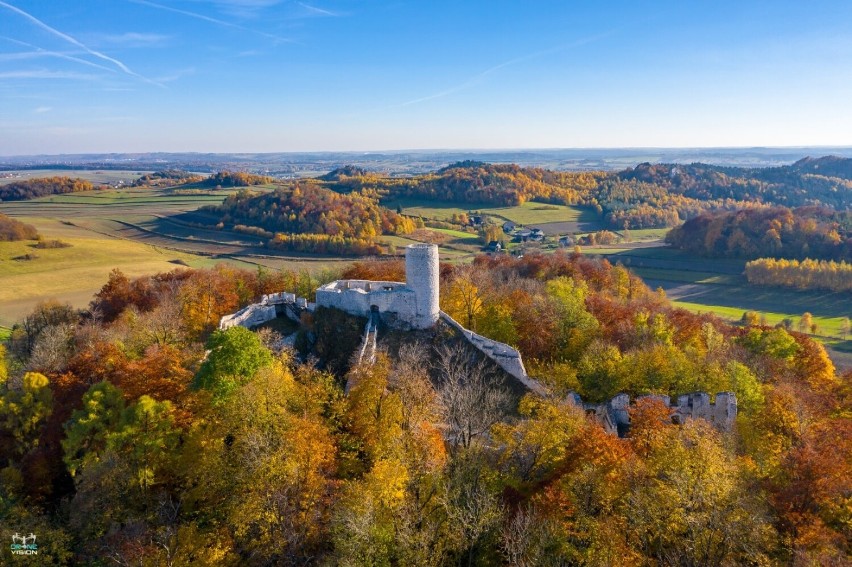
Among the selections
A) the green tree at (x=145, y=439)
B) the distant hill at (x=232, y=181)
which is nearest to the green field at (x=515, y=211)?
the distant hill at (x=232, y=181)

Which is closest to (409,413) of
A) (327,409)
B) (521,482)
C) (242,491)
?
(327,409)

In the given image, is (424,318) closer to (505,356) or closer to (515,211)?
(505,356)

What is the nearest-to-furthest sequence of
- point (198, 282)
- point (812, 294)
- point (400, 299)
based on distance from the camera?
point (400, 299) → point (198, 282) → point (812, 294)

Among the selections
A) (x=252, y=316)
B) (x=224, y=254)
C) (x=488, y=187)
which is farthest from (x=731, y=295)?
(x=488, y=187)

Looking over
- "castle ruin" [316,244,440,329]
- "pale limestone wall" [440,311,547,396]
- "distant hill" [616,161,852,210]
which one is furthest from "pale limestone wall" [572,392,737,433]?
"distant hill" [616,161,852,210]

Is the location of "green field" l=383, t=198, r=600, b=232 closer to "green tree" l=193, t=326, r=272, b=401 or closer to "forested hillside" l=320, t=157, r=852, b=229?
"forested hillside" l=320, t=157, r=852, b=229

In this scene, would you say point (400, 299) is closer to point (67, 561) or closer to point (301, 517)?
point (301, 517)
